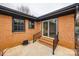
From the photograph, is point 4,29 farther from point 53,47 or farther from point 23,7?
point 53,47

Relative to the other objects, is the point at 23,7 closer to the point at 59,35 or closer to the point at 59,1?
the point at 59,1

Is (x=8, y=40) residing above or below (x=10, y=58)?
above

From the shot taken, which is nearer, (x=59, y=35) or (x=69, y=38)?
(x=69, y=38)

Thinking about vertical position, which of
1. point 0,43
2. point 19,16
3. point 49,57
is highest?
point 19,16

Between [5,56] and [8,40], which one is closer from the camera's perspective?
[5,56]

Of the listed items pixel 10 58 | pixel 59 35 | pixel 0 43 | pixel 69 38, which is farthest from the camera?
pixel 59 35

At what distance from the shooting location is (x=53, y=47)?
2.81 m

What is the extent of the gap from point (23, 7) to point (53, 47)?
1.51 m

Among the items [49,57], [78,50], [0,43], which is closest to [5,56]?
[0,43]

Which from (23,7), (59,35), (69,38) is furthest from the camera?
(59,35)

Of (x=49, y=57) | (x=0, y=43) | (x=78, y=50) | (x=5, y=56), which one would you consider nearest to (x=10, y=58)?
(x=5, y=56)

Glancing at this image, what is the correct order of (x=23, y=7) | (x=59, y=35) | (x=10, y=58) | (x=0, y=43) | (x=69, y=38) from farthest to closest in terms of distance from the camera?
(x=59, y=35) → (x=69, y=38) → (x=23, y=7) → (x=0, y=43) → (x=10, y=58)

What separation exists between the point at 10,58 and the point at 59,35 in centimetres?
186

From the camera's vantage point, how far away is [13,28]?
271cm
